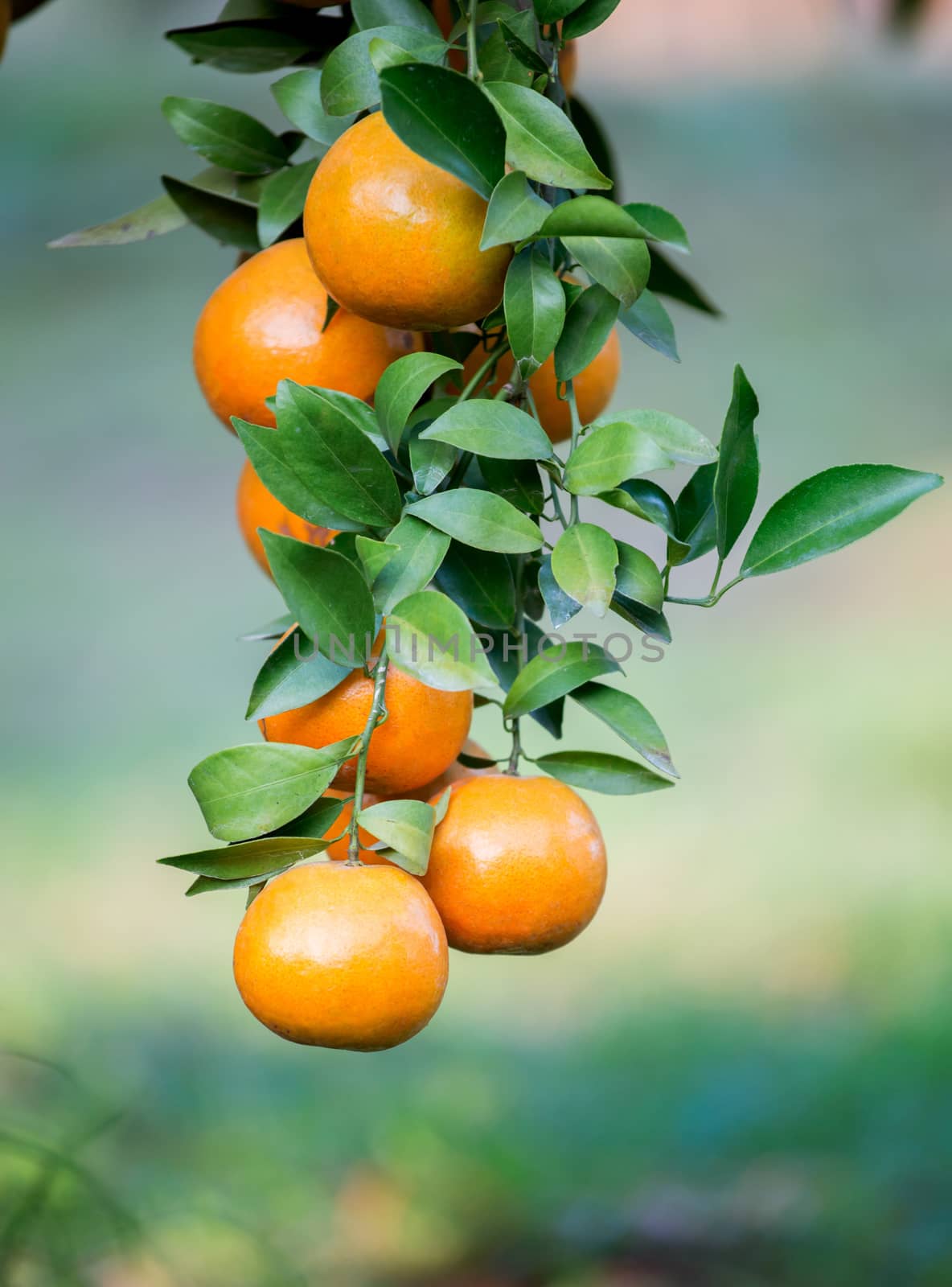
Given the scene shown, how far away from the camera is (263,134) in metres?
0.52

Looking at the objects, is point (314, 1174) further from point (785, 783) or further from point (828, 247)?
point (828, 247)

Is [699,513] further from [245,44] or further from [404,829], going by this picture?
[245,44]

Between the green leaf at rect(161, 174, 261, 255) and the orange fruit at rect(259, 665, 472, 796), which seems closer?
the orange fruit at rect(259, 665, 472, 796)

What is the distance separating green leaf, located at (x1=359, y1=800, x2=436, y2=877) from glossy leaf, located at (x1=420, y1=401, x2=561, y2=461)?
0.11 metres

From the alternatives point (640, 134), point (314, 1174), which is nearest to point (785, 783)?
point (314, 1174)

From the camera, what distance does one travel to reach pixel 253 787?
37cm

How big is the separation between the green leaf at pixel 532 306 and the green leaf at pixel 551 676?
0.32 ft

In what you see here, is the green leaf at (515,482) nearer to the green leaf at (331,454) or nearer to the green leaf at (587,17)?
the green leaf at (331,454)

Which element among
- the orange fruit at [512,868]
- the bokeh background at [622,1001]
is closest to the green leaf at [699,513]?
the orange fruit at [512,868]

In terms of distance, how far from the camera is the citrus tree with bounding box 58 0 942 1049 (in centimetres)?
36

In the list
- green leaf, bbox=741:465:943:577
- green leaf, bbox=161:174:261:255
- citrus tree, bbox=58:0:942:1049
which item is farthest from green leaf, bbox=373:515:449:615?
green leaf, bbox=161:174:261:255

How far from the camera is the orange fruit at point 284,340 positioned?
0.46 m

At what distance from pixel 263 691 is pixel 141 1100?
Answer: 1506 millimetres

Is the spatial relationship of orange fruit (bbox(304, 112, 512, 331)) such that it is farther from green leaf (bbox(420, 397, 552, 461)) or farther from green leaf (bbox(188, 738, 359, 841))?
green leaf (bbox(188, 738, 359, 841))
